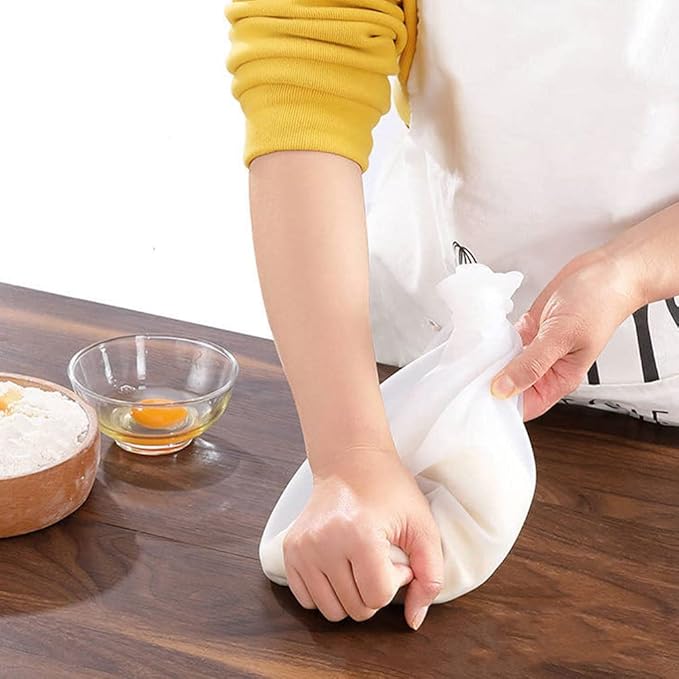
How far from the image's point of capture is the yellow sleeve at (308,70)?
91cm

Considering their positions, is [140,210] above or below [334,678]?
below

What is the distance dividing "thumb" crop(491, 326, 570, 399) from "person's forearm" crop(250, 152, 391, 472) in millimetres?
83

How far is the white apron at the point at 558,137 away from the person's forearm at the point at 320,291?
10 centimetres

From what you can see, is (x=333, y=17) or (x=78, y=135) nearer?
(x=333, y=17)

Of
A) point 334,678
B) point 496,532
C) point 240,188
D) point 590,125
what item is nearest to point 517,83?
point 590,125

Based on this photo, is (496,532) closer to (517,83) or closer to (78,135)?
(517,83)

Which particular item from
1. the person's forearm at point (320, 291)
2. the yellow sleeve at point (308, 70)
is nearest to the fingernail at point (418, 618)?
the person's forearm at point (320, 291)

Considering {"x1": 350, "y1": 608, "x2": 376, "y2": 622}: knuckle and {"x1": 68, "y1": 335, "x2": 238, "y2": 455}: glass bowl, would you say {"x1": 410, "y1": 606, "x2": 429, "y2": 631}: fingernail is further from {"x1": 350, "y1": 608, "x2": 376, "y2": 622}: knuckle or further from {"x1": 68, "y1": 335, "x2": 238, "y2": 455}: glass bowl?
{"x1": 68, "y1": 335, "x2": 238, "y2": 455}: glass bowl

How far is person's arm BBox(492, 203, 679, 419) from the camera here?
81cm

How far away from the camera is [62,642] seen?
27.1 inches

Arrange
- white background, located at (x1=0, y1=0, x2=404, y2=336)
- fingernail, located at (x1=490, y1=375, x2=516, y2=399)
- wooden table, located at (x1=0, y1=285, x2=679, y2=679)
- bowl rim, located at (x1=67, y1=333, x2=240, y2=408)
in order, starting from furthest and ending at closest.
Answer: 1. white background, located at (x1=0, y1=0, x2=404, y2=336)
2. bowl rim, located at (x1=67, y1=333, x2=240, y2=408)
3. fingernail, located at (x1=490, y1=375, x2=516, y2=399)
4. wooden table, located at (x1=0, y1=285, x2=679, y2=679)

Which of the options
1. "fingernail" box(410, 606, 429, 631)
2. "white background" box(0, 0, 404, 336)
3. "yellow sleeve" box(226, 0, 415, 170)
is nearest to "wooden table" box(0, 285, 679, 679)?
"fingernail" box(410, 606, 429, 631)

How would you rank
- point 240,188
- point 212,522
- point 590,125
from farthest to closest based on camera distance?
point 240,188
point 590,125
point 212,522

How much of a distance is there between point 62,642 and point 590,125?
1.83 feet
